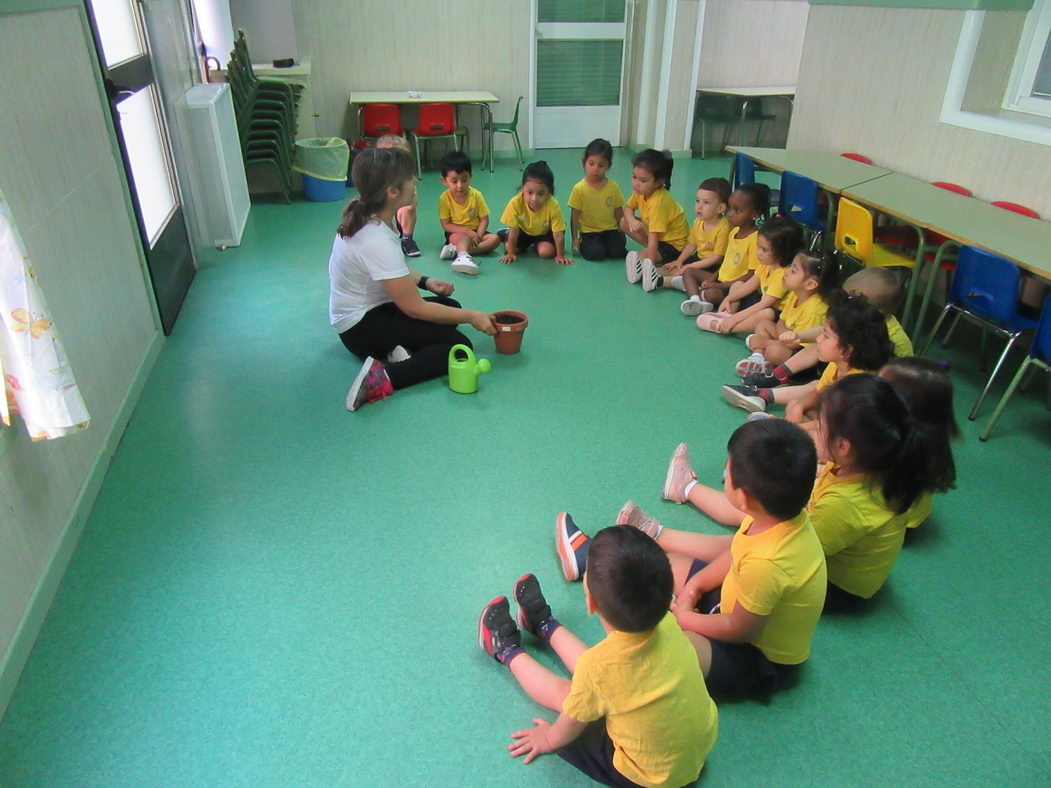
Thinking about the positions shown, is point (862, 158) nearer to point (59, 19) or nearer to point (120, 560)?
point (59, 19)

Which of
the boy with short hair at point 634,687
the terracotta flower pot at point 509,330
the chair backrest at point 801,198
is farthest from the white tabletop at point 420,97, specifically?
A: the boy with short hair at point 634,687

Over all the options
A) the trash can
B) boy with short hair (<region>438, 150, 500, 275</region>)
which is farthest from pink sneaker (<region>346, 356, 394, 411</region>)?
the trash can

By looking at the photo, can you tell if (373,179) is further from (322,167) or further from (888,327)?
(322,167)

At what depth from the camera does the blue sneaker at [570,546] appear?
1.97 meters

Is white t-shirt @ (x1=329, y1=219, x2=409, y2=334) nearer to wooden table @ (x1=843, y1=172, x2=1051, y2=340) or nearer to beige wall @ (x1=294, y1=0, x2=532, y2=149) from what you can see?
wooden table @ (x1=843, y1=172, x2=1051, y2=340)

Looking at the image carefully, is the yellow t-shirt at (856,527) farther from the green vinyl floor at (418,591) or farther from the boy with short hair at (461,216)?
the boy with short hair at (461,216)

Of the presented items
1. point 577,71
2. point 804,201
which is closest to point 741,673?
point 804,201

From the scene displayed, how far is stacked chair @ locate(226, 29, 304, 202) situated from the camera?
5.36m

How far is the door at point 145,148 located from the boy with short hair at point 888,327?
9.41 ft

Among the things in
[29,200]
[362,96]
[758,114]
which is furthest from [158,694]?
[758,114]

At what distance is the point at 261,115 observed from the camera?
5543 millimetres

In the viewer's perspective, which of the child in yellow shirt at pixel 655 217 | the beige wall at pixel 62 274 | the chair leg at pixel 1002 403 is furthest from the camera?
the child in yellow shirt at pixel 655 217

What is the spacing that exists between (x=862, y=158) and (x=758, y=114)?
3232 mm

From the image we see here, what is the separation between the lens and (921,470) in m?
1.70
